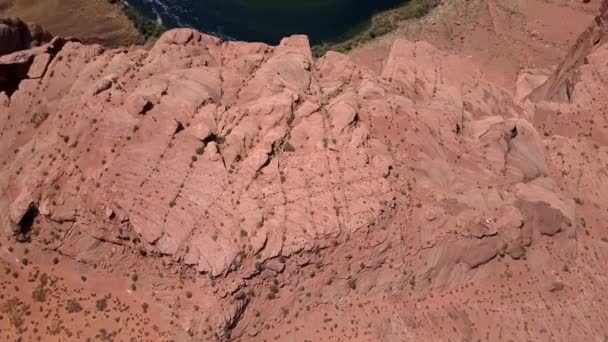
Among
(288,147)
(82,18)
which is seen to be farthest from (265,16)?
(288,147)

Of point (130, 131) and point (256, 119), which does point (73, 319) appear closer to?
point (130, 131)

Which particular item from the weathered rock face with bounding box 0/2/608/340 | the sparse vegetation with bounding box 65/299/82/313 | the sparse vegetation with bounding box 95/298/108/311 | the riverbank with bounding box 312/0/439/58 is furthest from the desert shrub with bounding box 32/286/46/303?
the riverbank with bounding box 312/0/439/58

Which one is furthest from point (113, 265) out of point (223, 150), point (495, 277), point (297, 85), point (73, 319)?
point (495, 277)

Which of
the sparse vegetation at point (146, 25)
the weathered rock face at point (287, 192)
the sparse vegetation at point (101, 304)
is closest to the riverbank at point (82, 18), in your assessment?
the sparse vegetation at point (146, 25)

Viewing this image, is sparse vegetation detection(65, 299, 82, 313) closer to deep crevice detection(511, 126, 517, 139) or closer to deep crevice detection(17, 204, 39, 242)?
deep crevice detection(17, 204, 39, 242)

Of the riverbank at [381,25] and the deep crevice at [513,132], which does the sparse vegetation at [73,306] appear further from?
the riverbank at [381,25]
